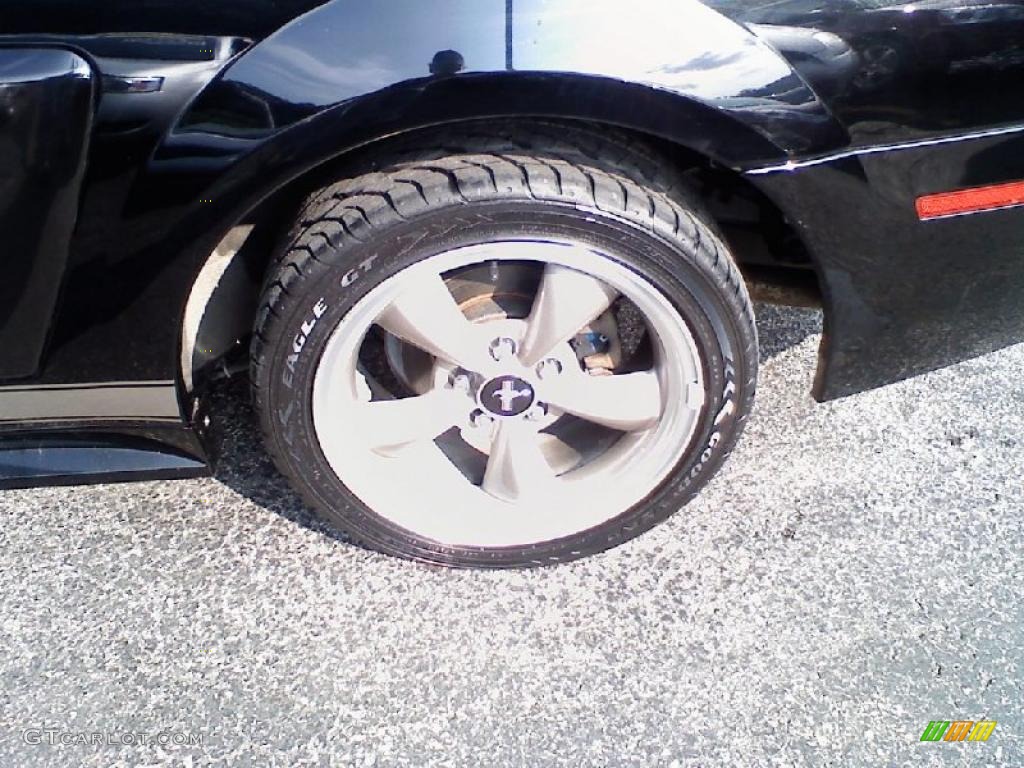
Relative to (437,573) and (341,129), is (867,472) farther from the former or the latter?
(341,129)

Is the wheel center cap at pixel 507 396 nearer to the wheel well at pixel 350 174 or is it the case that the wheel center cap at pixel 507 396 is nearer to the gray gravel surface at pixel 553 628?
the gray gravel surface at pixel 553 628

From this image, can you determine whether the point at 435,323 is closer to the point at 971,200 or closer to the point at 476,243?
the point at 476,243

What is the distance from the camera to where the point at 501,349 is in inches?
69.2

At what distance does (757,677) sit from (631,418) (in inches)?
22.2

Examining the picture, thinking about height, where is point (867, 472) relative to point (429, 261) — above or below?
below

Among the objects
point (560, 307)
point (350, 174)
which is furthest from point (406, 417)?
point (350, 174)

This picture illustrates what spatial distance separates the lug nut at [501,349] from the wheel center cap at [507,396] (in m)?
0.04

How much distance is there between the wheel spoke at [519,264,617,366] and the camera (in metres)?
1.65

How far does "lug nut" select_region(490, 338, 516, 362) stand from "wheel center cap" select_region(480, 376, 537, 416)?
42mm

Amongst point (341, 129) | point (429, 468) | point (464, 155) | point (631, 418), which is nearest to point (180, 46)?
point (341, 129)

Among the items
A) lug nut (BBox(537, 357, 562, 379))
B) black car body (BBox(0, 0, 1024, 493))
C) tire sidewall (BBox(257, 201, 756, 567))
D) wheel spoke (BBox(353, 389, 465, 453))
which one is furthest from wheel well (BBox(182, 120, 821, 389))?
lug nut (BBox(537, 357, 562, 379))

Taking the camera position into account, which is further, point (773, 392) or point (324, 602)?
point (773, 392)

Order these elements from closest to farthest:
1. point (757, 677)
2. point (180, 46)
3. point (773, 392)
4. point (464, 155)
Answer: point (180, 46)
point (464, 155)
point (757, 677)
point (773, 392)

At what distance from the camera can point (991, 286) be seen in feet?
5.78
